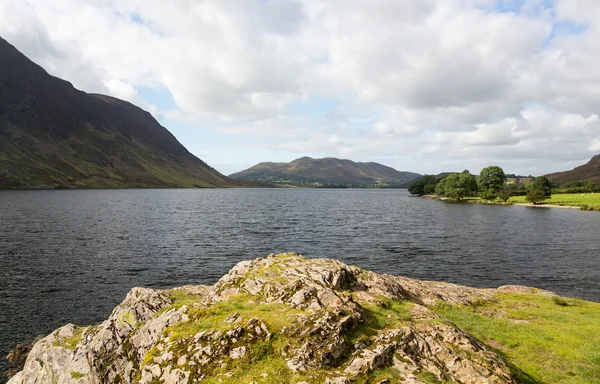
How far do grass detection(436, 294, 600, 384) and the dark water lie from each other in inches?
858

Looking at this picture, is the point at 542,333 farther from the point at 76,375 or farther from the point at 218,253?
the point at 218,253

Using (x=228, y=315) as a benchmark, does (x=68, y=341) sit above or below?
below

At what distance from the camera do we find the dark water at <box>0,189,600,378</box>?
4522cm

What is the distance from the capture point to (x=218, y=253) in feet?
228

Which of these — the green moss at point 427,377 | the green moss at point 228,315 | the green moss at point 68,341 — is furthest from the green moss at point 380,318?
the green moss at point 68,341

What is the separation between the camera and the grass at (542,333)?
56.6ft

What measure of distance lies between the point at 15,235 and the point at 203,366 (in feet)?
313

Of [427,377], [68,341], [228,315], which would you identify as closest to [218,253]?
[68,341]

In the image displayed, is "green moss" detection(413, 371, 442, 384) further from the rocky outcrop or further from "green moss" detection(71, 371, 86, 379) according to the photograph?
"green moss" detection(71, 371, 86, 379)

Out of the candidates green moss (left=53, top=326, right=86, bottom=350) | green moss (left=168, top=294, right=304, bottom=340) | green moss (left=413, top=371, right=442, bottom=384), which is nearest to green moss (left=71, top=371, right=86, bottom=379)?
green moss (left=53, top=326, right=86, bottom=350)

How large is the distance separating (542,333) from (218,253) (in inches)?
2295

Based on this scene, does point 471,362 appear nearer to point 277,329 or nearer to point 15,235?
point 277,329

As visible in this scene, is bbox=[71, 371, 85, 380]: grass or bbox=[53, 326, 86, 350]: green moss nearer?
bbox=[71, 371, 85, 380]: grass

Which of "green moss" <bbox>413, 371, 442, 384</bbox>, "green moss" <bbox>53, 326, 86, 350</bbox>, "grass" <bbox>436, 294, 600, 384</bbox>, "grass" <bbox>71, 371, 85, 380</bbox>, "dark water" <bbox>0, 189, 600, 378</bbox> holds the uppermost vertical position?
"green moss" <bbox>413, 371, 442, 384</bbox>
